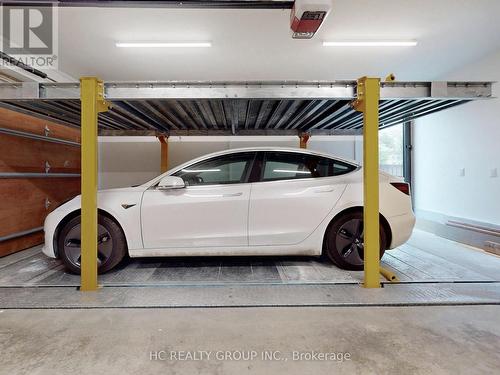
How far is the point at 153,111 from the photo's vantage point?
12.1 feet

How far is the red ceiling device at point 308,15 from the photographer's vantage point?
2.22 m

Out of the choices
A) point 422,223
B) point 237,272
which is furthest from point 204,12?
point 422,223

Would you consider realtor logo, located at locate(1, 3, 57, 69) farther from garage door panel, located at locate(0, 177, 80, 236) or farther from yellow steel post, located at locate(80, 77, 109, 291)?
garage door panel, located at locate(0, 177, 80, 236)

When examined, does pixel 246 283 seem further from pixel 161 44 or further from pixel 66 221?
pixel 161 44

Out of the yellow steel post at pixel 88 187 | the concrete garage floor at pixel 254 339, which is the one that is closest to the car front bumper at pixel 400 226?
the concrete garage floor at pixel 254 339

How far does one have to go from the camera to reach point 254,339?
6.09ft

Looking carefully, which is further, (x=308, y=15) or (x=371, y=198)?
(x=371, y=198)

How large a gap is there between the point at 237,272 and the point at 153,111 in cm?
238

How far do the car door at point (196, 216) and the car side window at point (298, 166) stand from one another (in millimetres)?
394

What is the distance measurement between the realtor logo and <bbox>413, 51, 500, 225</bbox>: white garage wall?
651 cm

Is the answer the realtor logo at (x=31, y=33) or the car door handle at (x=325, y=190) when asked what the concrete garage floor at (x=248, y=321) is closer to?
the car door handle at (x=325, y=190)

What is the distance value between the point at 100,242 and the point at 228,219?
142 cm

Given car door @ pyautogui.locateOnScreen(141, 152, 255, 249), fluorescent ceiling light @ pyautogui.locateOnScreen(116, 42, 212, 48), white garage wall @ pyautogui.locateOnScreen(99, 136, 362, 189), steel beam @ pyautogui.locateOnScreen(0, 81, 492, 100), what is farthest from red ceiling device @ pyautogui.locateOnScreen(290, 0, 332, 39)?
white garage wall @ pyautogui.locateOnScreen(99, 136, 362, 189)

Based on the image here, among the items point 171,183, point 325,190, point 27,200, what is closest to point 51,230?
point 171,183
